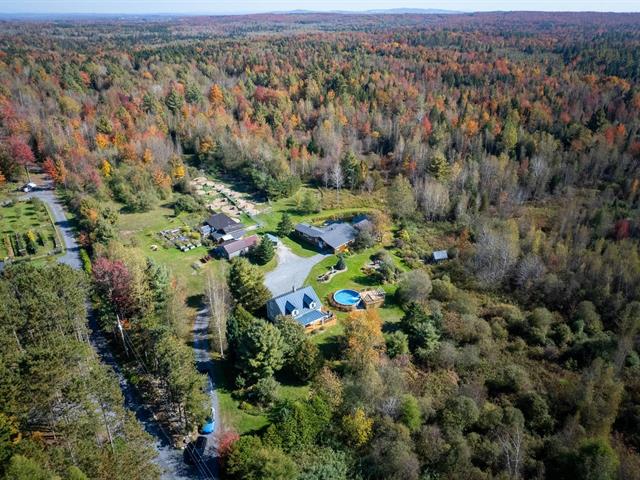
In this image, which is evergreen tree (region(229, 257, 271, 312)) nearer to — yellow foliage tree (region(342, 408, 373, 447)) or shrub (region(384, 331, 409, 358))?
shrub (region(384, 331, 409, 358))

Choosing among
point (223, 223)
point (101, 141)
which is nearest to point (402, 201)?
point (223, 223)

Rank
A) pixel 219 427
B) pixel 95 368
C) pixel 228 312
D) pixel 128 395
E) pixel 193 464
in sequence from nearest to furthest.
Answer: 1. pixel 95 368
2. pixel 193 464
3. pixel 219 427
4. pixel 128 395
5. pixel 228 312

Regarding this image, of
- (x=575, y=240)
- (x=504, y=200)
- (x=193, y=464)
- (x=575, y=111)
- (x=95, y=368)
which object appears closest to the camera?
(x=95, y=368)

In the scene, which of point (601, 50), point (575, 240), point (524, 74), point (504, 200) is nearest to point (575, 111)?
point (524, 74)

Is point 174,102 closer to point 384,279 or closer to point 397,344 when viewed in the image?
point 384,279

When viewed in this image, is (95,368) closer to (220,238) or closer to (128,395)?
(128,395)

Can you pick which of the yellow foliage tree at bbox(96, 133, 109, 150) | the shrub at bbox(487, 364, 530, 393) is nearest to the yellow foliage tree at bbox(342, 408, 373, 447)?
the shrub at bbox(487, 364, 530, 393)

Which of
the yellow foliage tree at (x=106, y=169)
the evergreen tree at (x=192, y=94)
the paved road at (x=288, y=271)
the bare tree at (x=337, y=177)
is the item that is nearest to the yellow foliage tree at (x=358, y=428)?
the paved road at (x=288, y=271)
